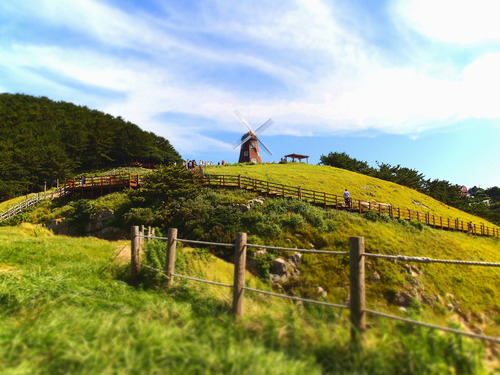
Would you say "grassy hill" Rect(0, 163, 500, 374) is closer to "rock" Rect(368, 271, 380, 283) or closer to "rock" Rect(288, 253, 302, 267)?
"rock" Rect(368, 271, 380, 283)

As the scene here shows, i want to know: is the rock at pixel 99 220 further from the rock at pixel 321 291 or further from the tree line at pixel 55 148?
the tree line at pixel 55 148

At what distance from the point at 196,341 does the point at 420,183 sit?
226ft

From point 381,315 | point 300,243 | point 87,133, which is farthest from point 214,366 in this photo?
point 87,133

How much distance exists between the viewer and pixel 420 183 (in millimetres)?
61781

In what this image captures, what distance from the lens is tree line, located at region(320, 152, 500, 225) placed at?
5431 centimetres

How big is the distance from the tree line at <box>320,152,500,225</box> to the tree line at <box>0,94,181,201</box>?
134 ft

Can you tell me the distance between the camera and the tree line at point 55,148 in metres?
51.5

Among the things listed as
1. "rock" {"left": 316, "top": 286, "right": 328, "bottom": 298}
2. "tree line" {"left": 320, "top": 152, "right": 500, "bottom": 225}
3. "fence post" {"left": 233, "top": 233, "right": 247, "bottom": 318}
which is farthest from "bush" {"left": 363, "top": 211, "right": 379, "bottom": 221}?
"tree line" {"left": 320, "top": 152, "right": 500, "bottom": 225}

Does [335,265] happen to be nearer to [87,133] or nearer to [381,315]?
[381,315]

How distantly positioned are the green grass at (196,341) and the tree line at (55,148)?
173 feet

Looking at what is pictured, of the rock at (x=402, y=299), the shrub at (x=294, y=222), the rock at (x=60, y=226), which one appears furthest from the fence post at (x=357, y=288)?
the rock at (x=60, y=226)

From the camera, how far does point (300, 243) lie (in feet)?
60.5

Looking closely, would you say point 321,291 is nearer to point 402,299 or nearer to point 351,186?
point 402,299

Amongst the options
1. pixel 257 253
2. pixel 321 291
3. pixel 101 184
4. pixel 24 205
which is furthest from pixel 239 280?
pixel 24 205
